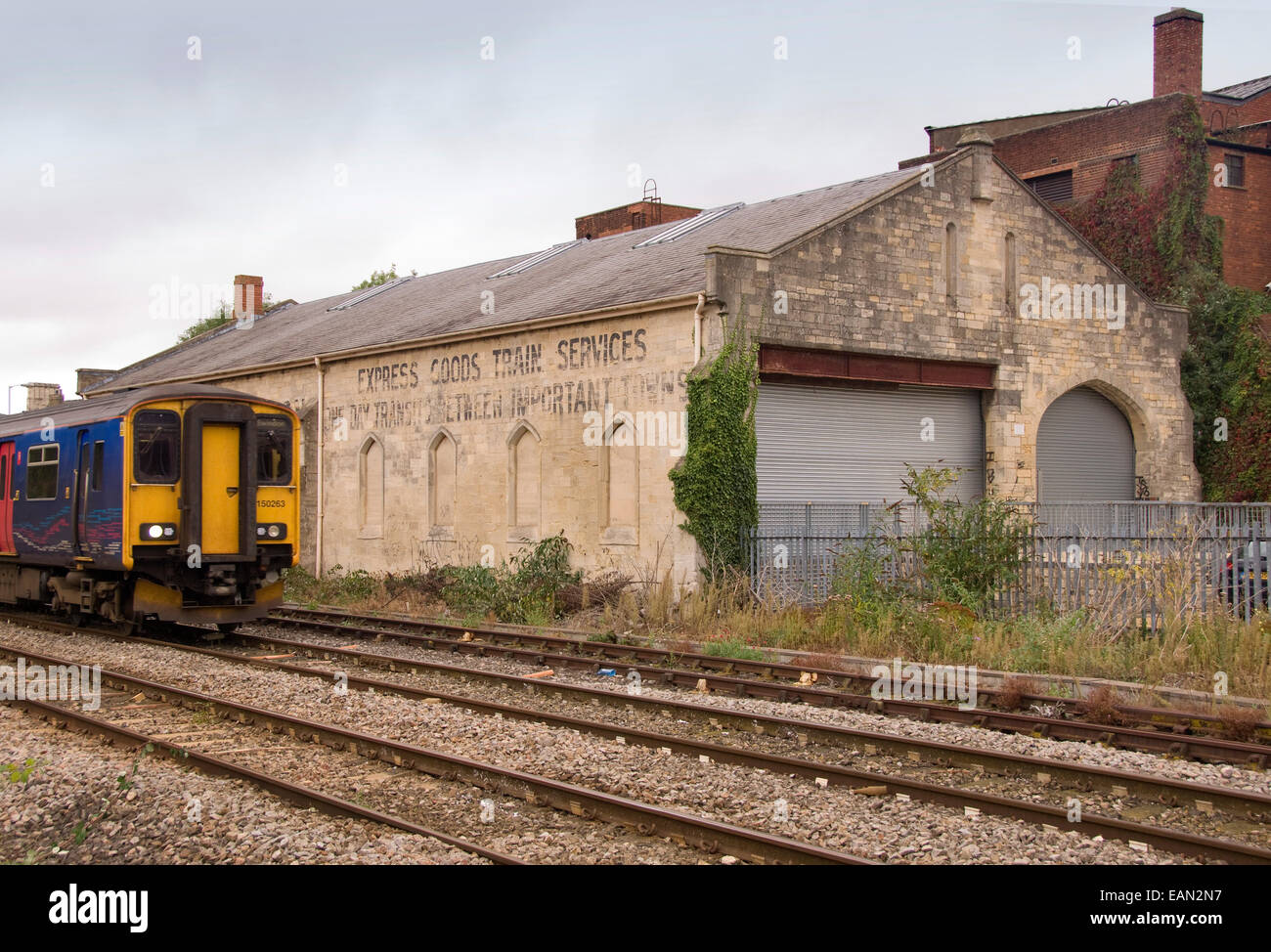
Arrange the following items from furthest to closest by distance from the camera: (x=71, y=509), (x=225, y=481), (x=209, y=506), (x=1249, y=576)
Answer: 1. (x=71, y=509)
2. (x=225, y=481)
3. (x=209, y=506)
4. (x=1249, y=576)

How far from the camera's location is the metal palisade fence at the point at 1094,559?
1329 cm

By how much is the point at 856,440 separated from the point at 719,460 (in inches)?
146

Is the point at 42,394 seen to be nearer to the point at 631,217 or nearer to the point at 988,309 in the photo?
the point at 631,217

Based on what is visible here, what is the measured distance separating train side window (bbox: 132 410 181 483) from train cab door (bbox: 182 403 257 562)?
22 centimetres

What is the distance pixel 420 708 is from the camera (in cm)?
1170

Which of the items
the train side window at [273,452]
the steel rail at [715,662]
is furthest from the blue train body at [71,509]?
the steel rail at [715,662]

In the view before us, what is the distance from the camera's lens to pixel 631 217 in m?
37.0

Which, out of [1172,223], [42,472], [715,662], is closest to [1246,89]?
[1172,223]

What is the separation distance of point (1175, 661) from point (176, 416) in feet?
42.4

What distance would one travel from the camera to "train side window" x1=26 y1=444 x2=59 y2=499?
18203 millimetres

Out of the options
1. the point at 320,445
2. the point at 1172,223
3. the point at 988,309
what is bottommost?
the point at 320,445

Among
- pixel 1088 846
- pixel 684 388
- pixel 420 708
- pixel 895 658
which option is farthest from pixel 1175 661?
pixel 684 388

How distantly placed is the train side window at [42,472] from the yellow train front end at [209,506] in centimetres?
240
